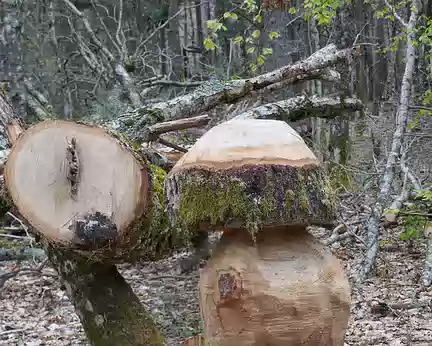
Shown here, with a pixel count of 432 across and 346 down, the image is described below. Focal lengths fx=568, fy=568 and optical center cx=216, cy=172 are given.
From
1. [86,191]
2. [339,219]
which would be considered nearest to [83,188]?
[86,191]

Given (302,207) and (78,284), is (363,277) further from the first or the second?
(302,207)

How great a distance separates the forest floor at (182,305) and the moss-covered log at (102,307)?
0.36 metres

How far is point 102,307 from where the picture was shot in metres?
3.30

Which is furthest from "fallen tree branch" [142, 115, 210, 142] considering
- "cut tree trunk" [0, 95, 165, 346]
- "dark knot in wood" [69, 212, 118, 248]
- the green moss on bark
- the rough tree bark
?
the rough tree bark

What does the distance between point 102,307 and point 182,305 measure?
3.67 feet

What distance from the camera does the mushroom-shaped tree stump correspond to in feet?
6.83

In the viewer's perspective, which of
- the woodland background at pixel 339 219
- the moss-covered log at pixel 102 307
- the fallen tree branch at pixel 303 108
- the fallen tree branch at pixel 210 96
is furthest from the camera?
the fallen tree branch at pixel 303 108

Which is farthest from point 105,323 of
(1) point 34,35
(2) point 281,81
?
(1) point 34,35

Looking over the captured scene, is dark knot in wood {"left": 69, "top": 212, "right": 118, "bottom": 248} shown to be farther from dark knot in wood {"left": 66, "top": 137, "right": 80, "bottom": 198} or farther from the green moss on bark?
the green moss on bark

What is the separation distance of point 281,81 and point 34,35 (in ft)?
28.3

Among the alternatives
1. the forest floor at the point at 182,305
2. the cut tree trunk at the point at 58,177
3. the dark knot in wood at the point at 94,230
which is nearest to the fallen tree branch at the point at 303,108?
the forest floor at the point at 182,305

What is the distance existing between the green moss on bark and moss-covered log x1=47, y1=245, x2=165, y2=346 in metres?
1.33

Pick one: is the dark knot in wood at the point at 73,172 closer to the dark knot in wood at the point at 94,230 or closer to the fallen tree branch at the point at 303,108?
the dark knot in wood at the point at 94,230

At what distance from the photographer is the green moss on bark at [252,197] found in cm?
208
